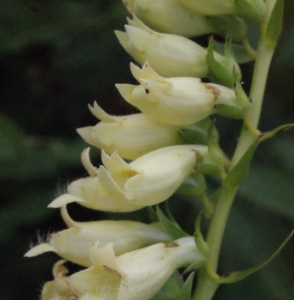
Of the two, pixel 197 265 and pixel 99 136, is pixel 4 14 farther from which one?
pixel 197 265

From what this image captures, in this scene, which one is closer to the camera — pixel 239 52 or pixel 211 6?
pixel 211 6

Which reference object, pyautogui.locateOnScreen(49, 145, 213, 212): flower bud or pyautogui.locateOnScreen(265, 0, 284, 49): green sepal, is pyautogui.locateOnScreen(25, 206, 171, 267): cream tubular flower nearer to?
pyautogui.locateOnScreen(49, 145, 213, 212): flower bud

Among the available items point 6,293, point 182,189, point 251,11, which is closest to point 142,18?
point 251,11

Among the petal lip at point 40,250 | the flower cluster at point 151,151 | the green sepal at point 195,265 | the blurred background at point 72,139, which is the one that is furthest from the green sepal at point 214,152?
the blurred background at point 72,139

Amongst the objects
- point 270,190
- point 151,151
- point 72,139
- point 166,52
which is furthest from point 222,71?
point 72,139

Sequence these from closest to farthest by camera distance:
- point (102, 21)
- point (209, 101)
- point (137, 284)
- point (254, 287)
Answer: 1. point (137, 284)
2. point (209, 101)
3. point (254, 287)
4. point (102, 21)

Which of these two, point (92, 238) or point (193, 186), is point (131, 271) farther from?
point (193, 186)
